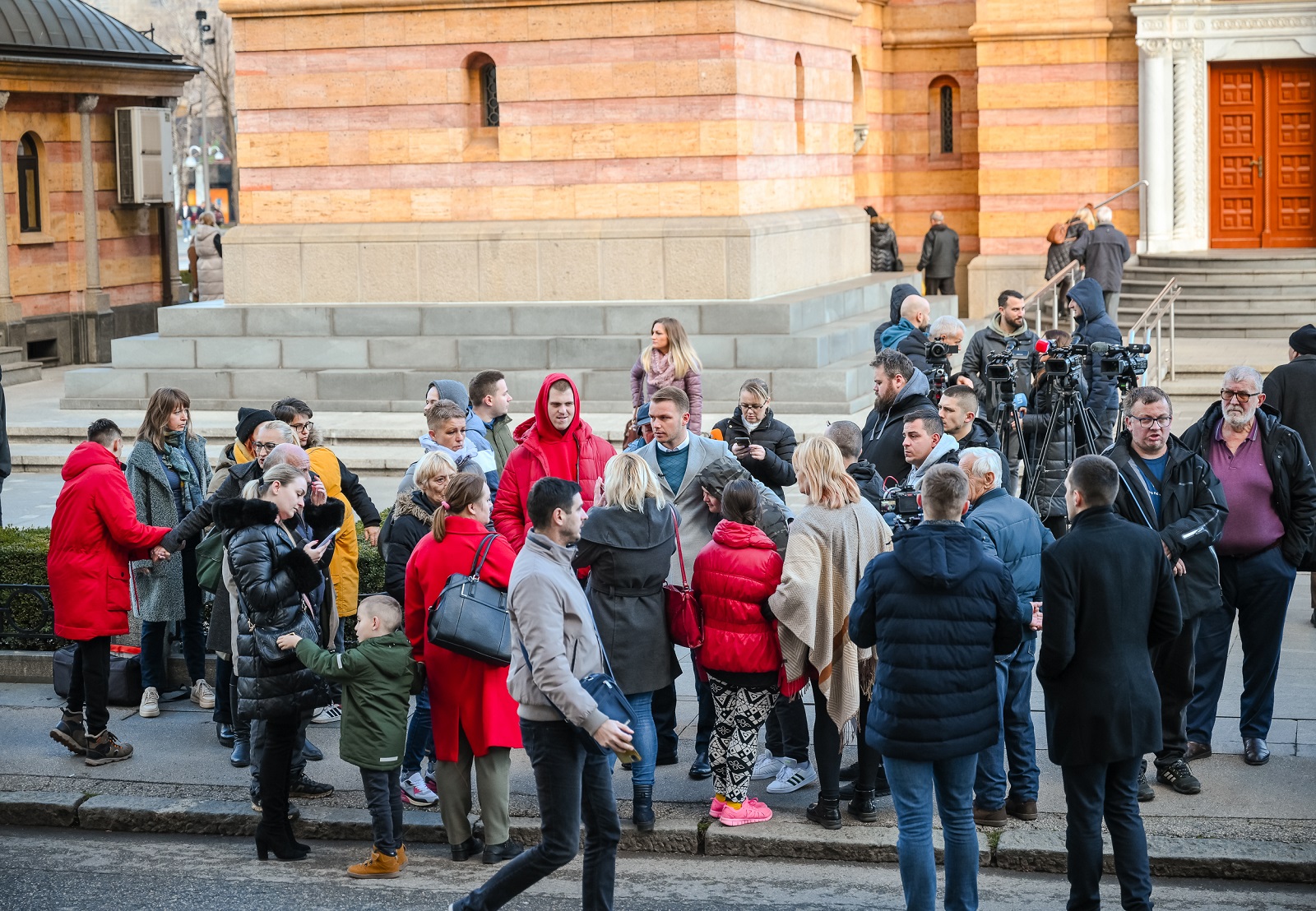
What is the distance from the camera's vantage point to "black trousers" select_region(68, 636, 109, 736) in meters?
8.89

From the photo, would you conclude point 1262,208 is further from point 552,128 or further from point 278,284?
point 278,284

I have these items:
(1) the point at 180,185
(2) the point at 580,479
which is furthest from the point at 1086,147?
(1) the point at 180,185

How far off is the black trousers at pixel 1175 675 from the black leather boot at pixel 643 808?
236cm

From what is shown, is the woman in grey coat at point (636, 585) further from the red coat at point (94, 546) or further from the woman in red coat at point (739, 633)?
the red coat at point (94, 546)

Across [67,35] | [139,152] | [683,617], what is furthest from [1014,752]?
[139,152]

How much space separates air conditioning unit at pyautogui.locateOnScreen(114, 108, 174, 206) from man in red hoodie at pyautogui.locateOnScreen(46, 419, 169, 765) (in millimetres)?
20944

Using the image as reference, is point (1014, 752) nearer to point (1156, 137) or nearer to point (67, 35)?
point (1156, 137)

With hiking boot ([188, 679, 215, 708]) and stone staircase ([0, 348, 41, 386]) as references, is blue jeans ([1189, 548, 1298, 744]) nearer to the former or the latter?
hiking boot ([188, 679, 215, 708])

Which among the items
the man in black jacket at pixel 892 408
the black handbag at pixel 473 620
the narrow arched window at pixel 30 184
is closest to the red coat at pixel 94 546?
the black handbag at pixel 473 620

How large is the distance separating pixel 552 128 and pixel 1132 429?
11969 mm

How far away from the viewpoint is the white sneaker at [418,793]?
8250 mm

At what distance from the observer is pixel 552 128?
1892cm

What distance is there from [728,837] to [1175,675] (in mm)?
2187

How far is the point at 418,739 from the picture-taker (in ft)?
27.3
